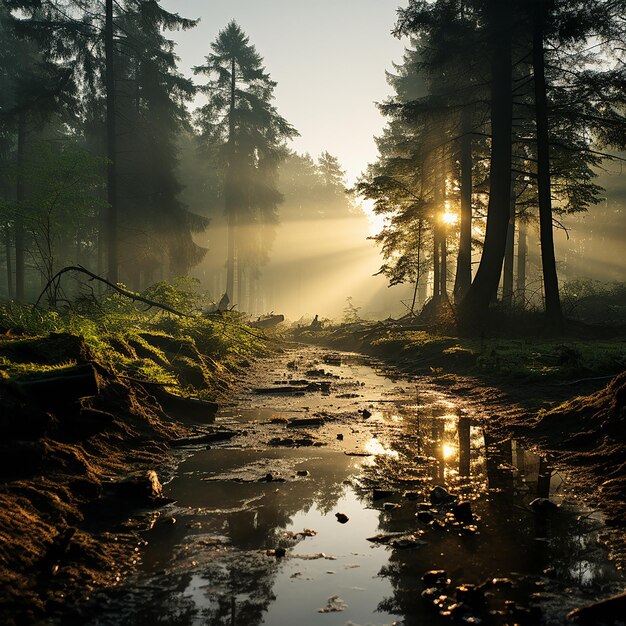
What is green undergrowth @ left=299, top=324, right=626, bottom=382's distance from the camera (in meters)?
9.30

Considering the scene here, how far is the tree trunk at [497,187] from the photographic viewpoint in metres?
16.1

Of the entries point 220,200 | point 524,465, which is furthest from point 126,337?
point 220,200

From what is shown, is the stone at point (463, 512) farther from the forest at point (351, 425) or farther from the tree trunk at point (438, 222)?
the tree trunk at point (438, 222)

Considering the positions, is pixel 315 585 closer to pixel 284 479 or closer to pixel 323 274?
pixel 284 479

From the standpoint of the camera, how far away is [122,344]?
8680 mm

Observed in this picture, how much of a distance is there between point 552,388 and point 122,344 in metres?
7.35

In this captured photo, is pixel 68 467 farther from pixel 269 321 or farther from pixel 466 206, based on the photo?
pixel 269 321

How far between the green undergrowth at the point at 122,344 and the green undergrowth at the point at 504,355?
5400 mm

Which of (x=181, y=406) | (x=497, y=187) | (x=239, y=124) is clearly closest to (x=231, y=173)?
(x=239, y=124)

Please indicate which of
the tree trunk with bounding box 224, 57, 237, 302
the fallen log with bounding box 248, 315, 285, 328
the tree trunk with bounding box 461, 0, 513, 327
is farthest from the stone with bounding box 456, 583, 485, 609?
the tree trunk with bounding box 224, 57, 237, 302

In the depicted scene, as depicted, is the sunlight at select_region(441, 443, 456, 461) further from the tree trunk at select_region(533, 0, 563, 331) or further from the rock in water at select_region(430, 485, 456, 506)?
the tree trunk at select_region(533, 0, 563, 331)

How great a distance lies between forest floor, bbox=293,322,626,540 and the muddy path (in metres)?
0.34

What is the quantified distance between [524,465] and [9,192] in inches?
1368

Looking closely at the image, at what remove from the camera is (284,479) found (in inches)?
206
